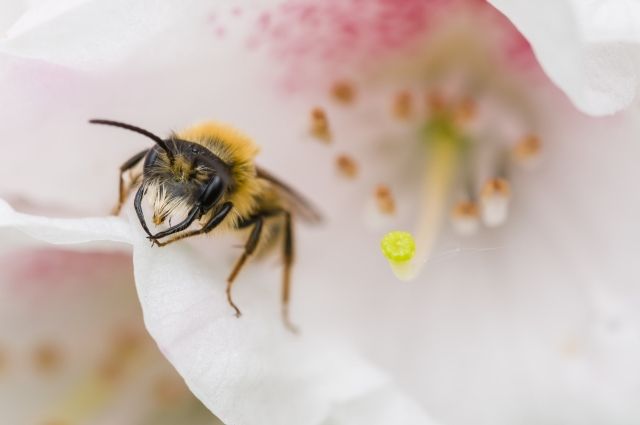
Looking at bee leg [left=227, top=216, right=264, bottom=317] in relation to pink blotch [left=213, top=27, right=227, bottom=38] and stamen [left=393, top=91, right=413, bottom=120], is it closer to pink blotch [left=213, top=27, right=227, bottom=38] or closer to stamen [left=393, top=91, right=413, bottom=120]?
pink blotch [left=213, top=27, right=227, bottom=38]

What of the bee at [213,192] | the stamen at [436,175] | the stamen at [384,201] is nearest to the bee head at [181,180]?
the bee at [213,192]

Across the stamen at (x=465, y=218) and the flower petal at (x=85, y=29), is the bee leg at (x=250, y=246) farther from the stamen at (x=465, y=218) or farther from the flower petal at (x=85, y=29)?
the stamen at (x=465, y=218)

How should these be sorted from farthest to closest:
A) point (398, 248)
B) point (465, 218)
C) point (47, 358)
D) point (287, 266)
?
point (465, 218)
point (47, 358)
point (287, 266)
point (398, 248)

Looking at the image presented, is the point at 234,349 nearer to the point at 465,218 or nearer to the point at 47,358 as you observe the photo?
the point at 47,358

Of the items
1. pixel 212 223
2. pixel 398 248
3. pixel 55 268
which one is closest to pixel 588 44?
pixel 398 248

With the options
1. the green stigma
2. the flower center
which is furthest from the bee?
the flower center

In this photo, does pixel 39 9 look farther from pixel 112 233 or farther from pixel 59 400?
pixel 59 400
